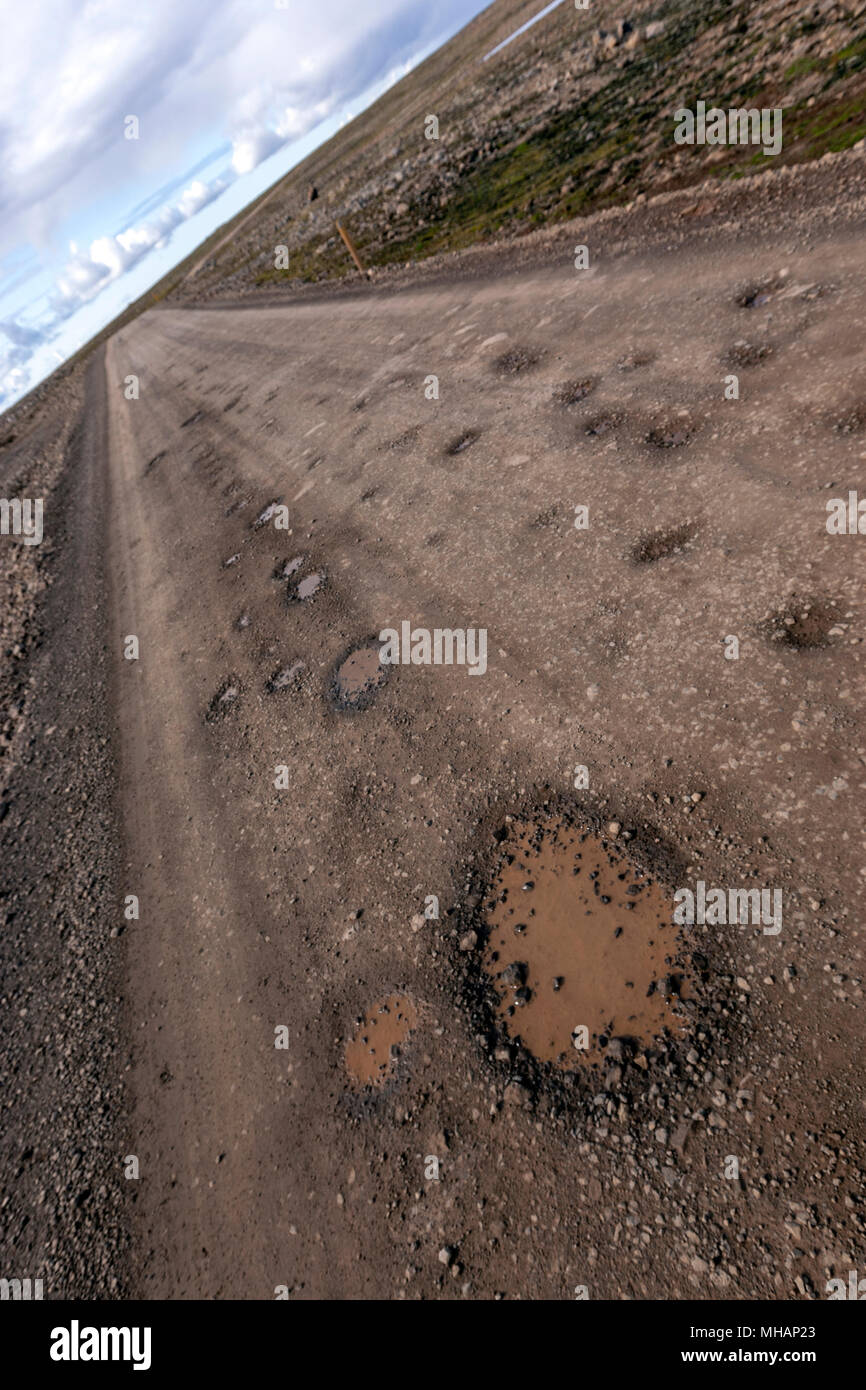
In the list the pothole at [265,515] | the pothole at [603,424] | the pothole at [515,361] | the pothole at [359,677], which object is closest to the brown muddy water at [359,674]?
the pothole at [359,677]

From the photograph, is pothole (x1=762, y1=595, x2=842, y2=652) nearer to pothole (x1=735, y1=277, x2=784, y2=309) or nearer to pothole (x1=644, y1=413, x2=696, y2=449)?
pothole (x1=644, y1=413, x2=696, y2=449)

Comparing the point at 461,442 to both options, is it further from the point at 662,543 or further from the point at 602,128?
the point at 602,128

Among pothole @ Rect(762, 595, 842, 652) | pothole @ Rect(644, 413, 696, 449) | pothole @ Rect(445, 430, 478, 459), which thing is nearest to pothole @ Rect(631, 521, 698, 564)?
pothole @ Rect(762, 595, 842, 652)

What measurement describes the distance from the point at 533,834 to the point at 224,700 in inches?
201

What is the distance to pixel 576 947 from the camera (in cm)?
460

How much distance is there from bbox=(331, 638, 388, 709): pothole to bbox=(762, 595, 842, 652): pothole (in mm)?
3964

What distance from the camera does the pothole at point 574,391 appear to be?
388 inches

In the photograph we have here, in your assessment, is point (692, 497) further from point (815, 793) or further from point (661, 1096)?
point (661, 1096)

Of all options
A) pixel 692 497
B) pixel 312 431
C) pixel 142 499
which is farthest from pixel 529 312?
pixel 142 499

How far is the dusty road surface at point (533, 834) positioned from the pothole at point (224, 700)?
0.07 m

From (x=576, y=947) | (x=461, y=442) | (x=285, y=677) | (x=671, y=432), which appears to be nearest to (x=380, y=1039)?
(x=576, y=947)

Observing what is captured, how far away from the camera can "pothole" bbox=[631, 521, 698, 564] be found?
6.82m

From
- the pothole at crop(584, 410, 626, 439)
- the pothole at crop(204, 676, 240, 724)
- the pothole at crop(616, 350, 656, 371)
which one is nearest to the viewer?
the pothole at crop(204, 676, 240, 724)

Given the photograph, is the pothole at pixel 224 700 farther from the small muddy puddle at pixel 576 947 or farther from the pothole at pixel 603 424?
the pothole at pixel 603 424
